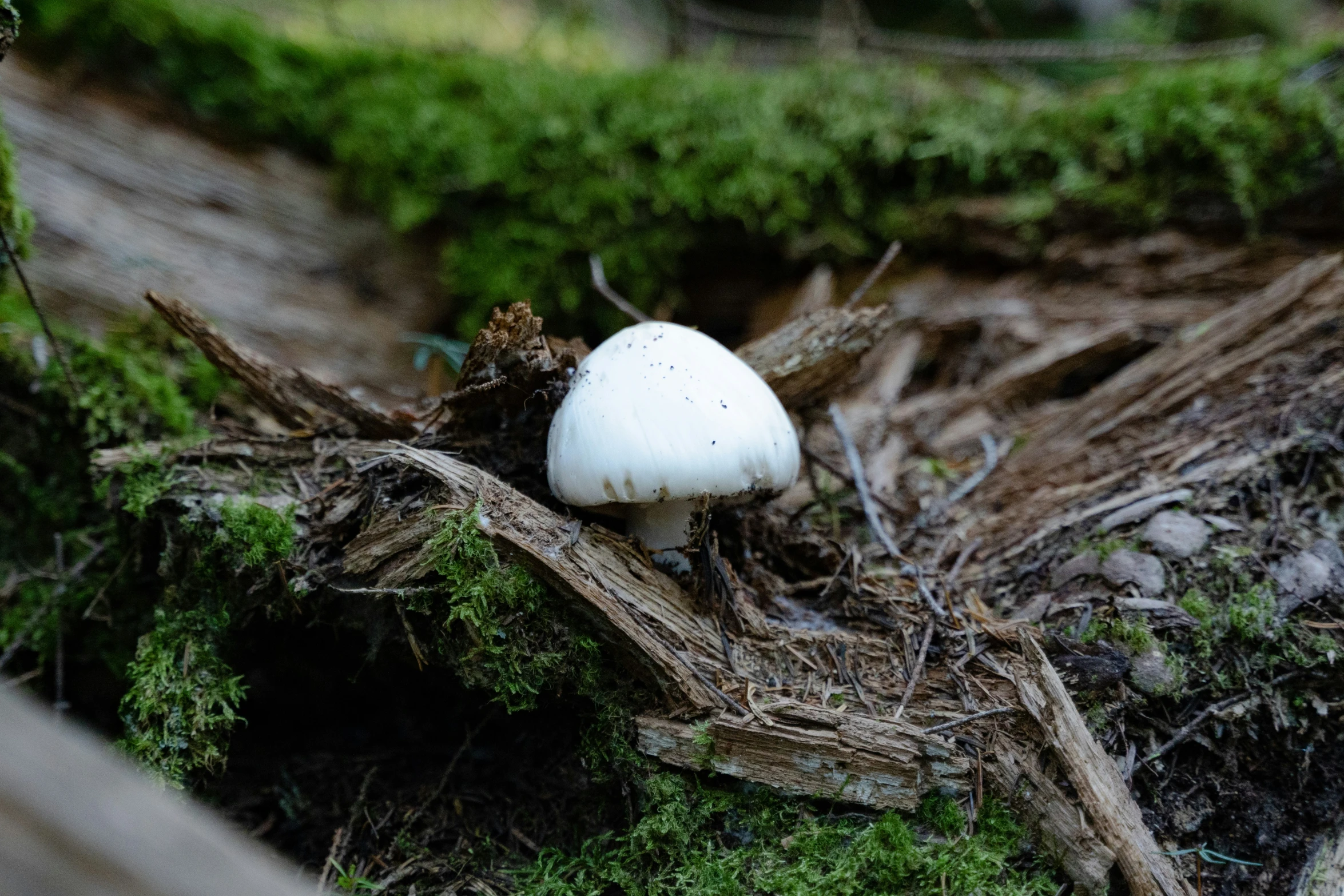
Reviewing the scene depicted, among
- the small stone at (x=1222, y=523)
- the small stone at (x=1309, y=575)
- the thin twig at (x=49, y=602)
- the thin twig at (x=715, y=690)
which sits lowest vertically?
the thin twig at (x=49, y=602)

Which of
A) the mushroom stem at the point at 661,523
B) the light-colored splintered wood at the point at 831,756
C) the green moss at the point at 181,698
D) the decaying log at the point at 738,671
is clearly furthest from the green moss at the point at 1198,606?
the green moss at the point at 181,698

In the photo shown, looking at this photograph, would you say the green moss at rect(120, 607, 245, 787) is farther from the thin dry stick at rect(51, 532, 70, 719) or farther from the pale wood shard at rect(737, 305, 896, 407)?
the pale wood shard at rect(737, 305, 896, 407)

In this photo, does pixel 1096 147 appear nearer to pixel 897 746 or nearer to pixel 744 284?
pixel 744 284

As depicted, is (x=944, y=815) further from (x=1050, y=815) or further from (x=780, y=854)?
(x=780, y=854)

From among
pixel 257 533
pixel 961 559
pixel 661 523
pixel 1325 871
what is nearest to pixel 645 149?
pixel 661 523

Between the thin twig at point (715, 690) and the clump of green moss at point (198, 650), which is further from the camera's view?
the clump of green moss at point (198, 650)

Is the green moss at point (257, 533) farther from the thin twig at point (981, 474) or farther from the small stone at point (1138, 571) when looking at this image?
the small stone at point (1138, 571)

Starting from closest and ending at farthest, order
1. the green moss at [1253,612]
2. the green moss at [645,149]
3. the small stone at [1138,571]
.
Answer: the green moss at [1253,612], the small stone at [1138,571], the green moss at [645,149]
